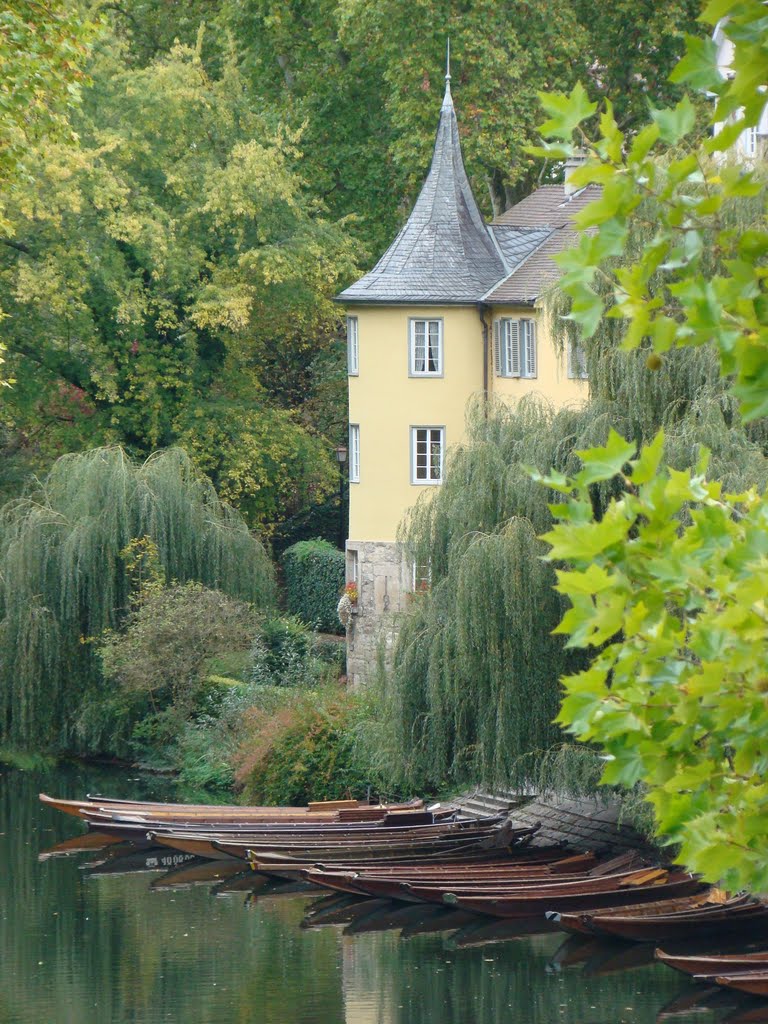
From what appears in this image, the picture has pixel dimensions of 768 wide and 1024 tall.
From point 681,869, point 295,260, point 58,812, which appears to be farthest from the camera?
point 295,260

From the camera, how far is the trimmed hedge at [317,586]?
108ft

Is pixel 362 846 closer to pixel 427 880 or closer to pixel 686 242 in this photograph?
pixel 427 880

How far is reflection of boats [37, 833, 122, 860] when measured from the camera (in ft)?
73.2

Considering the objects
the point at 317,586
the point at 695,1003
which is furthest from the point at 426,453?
the point at 695,1003

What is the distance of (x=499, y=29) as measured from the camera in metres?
33.9

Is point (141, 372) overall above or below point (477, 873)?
above

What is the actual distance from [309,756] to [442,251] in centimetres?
958

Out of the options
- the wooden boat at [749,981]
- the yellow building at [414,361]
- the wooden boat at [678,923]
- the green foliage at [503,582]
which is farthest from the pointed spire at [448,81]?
the wooden boat at [749,981]

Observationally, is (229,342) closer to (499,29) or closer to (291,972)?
(499,29)

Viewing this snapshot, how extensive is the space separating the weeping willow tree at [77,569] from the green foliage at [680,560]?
2333 centimetres

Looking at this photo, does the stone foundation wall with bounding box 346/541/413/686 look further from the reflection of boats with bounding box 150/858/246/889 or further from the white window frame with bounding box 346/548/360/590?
the reflection of boats with bounding box 150/858/246/889

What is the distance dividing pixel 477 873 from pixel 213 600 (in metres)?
9.50

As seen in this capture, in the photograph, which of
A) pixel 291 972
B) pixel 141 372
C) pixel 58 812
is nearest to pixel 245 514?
pixel 141 372

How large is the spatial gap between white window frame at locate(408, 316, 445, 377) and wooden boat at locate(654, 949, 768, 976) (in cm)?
1427
